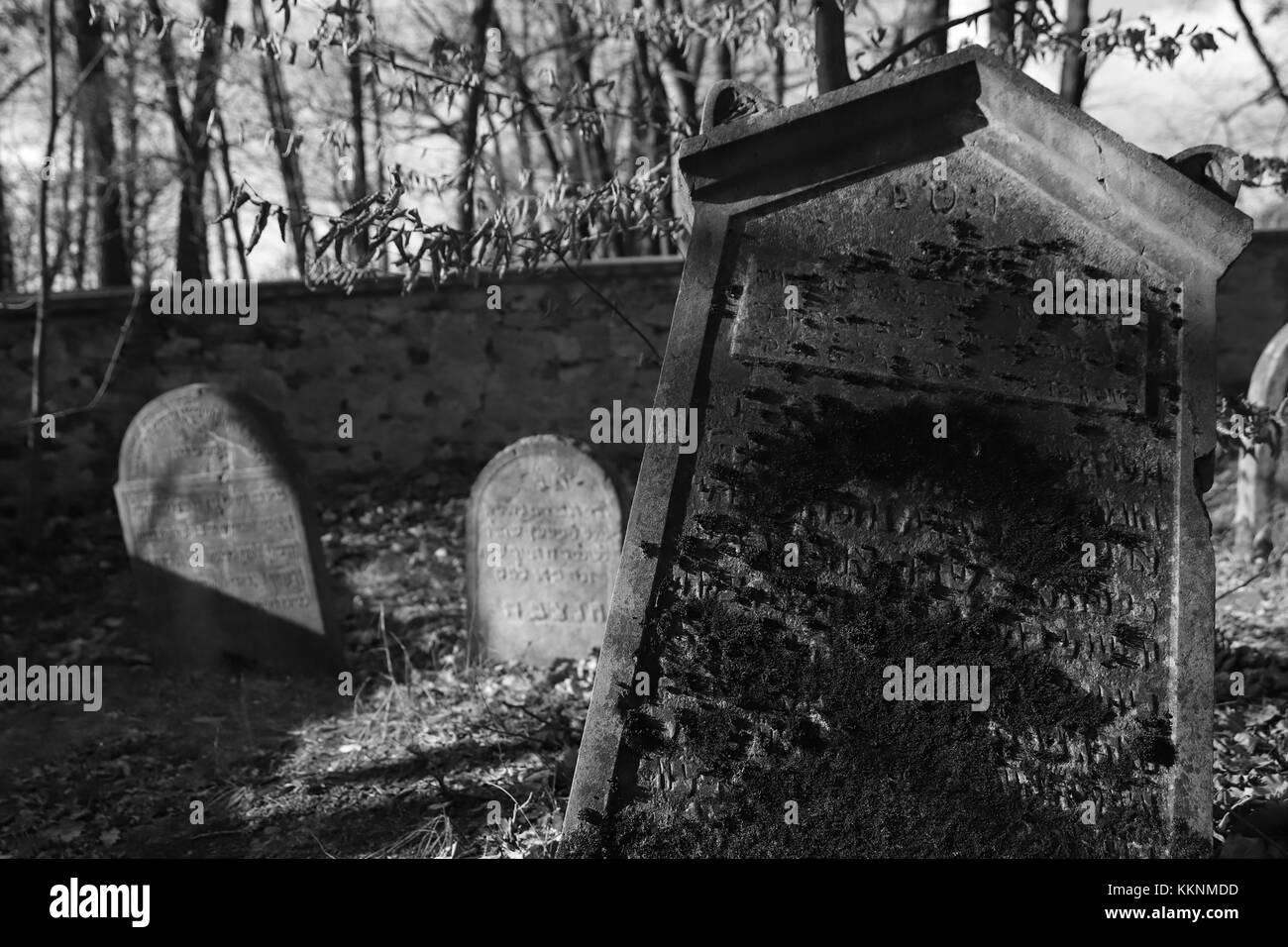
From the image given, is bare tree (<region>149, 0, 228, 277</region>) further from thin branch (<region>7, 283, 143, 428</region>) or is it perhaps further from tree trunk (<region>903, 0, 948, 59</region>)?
tree trunk (<region>903, 0, 948, 59</region>)

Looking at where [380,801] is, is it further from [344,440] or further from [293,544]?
[344,440]

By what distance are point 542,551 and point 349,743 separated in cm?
171

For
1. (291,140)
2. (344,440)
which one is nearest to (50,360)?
(344,440)

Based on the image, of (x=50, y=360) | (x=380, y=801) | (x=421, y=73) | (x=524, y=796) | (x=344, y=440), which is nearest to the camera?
(x=524, y=796)

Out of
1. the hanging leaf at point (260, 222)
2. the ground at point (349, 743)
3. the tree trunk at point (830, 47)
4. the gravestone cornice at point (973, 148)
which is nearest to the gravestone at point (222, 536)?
the ground at point (349, 743)

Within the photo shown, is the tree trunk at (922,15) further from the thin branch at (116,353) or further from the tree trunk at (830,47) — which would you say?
the thin branch at (116,353)

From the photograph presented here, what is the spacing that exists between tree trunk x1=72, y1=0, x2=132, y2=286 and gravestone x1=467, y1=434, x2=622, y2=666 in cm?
505

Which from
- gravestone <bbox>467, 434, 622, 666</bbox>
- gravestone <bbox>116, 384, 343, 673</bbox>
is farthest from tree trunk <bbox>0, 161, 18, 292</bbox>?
gravestone <bbox>467, 434, 622, 666</bbox>

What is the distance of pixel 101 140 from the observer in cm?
1141

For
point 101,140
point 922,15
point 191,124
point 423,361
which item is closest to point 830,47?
point 922,15

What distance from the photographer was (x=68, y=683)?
609 cm

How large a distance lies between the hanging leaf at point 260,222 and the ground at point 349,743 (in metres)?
2.03

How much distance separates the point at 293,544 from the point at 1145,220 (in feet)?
15.8

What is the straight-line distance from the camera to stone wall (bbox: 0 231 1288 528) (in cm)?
962
